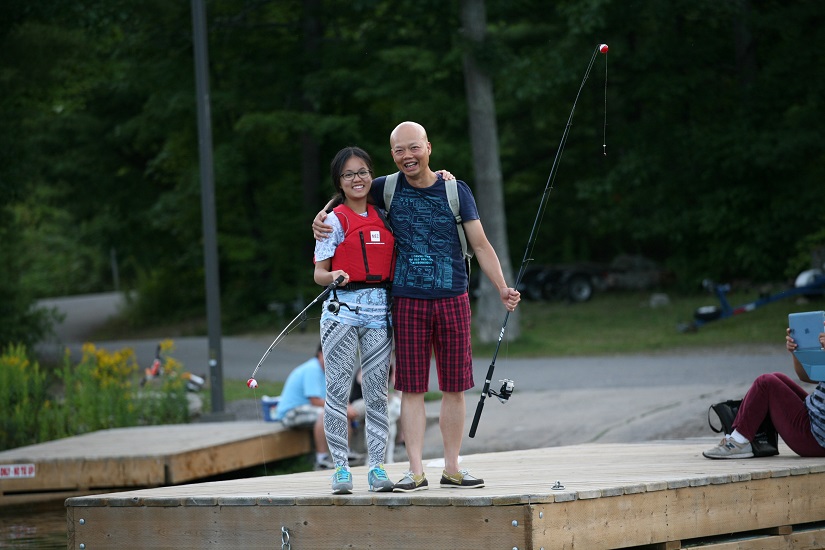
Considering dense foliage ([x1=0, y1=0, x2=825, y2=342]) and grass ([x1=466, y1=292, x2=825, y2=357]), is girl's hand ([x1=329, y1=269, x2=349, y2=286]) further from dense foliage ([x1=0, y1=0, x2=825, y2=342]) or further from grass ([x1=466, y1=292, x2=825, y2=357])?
dense foliage ([x1=0, y1=0, x2=825, y2=342])

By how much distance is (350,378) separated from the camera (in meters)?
6.57

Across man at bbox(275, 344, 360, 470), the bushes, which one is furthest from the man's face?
the bushes

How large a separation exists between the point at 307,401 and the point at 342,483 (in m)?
6.55

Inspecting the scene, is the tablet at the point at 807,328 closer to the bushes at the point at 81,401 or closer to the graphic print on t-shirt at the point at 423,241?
the graphic print on t-shirt at the point at 423,241

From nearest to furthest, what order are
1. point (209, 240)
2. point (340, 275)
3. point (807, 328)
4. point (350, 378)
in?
point (340, 275)
point (350, 378)
point (807, 328)
point (209, 240)

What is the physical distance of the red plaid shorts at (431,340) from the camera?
6.45 meters

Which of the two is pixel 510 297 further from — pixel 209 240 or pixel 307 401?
pixel 209 240

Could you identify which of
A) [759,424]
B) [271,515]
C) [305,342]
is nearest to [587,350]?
[305,342]

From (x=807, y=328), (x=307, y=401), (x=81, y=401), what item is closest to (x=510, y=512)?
(x=807, y=328)

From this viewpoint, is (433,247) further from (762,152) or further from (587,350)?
(762,152)

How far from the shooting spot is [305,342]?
2717 cm

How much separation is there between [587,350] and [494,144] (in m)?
4.66

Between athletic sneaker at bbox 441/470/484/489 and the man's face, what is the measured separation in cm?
155

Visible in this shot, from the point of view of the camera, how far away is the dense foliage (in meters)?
27.7
